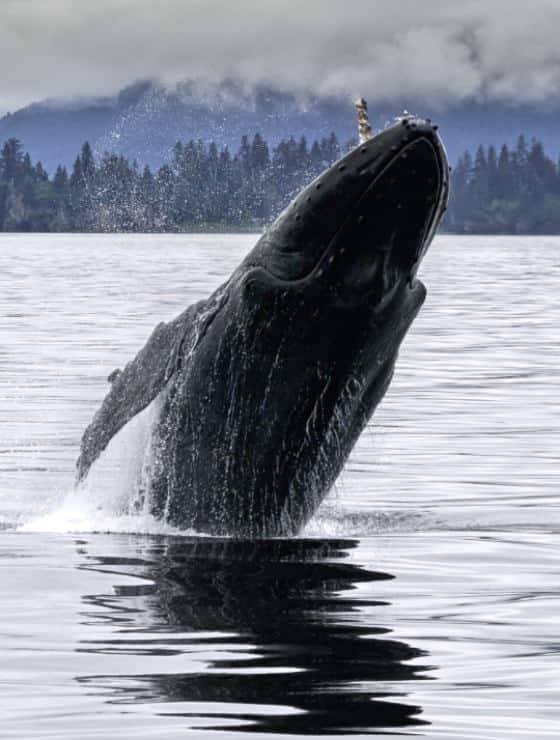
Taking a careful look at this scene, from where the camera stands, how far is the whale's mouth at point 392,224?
34.9 feet

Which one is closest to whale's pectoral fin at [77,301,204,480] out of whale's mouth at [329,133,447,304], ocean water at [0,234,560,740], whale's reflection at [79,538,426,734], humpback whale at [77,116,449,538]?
humpback whale at [77,116,449,538]

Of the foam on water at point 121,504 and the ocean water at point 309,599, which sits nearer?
the ocean water at point 309,599

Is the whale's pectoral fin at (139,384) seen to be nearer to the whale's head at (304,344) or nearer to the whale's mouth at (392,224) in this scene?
the whale's head at (304,344)

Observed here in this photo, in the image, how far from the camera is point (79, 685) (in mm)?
8133

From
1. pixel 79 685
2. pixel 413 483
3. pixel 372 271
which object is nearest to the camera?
pixel 79 685

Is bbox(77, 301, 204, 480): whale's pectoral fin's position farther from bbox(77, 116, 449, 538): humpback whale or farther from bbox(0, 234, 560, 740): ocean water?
bbox(0, 234, 560, 740): ocean water

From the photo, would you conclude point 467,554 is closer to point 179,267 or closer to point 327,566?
point 327,566

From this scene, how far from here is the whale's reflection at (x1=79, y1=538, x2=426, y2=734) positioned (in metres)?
7.69

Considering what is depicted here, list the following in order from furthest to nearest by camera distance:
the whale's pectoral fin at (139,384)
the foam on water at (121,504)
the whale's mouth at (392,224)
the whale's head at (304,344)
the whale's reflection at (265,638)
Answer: the foam on water at (121,504) < the whale's pectoral fin at (139,384) < the whale's head at (304,344) < the whale's mouth at (392,224) < the whale's reflection at (265,638)

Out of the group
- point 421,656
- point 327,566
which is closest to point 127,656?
point 421,656

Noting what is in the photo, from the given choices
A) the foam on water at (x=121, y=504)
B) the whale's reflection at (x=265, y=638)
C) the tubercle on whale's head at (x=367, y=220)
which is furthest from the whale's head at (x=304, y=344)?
the whale's reflection at (x=265, y=638)

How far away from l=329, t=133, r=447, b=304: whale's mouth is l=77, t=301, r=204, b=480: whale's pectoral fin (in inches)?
54.5

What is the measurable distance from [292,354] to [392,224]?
3.73ft

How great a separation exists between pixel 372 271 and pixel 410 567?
1935mm
